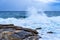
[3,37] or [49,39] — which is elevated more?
[3,37]

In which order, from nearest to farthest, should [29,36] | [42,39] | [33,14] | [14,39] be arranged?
[14,39], [29,36], [42,39], [33,14]

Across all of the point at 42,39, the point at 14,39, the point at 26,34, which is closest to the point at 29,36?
the point at 26,34

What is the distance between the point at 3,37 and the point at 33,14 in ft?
53.5

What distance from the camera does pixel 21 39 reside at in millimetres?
5625

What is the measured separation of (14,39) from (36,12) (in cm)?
1711

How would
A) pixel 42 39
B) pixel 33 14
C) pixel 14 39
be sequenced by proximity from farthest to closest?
pixel 33 14 → pixel 42 39 → pixel 14 39

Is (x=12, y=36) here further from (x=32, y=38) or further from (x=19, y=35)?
(x=32, y=38)

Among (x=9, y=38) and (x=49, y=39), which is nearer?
(x=9, y=38)

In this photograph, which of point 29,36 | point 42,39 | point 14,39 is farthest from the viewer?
point 42,39

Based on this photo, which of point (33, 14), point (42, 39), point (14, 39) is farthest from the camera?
point (33, 14)

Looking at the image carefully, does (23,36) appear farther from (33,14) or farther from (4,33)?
(33,14)

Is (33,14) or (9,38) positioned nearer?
(9,38)

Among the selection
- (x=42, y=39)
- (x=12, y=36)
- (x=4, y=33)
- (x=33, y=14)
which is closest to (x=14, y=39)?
(x=12, y=36)

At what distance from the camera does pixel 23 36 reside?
583cm
